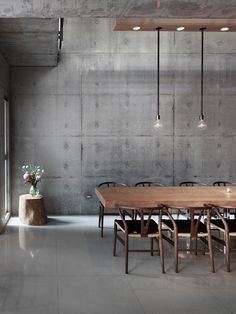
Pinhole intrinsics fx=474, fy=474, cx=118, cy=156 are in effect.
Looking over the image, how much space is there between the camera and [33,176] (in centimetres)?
833

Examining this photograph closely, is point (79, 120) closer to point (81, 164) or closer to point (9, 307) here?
point (81, 164)

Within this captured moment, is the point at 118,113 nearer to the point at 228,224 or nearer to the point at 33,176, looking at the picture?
the point at 33,176

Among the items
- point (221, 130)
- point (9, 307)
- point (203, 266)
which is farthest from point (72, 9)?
point (221, 130)

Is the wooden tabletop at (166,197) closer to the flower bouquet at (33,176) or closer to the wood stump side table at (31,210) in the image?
the wood stump side table at (31,210)

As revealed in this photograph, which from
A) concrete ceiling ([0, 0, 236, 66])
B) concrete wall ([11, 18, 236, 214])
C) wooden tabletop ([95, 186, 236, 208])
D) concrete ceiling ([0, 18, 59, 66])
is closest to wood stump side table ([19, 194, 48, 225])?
concrete wall ([11, 18, 236, 214])

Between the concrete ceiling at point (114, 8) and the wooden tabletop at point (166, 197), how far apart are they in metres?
2.14

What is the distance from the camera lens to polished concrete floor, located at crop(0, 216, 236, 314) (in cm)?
418

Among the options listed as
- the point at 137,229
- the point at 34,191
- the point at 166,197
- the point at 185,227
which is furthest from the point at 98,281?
the point at 34,191

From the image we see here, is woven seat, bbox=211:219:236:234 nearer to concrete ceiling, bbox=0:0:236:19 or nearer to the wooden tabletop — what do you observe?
the wooden tabletop

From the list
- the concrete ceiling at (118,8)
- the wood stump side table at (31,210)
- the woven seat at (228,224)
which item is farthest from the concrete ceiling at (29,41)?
the woven seat at (228,224)

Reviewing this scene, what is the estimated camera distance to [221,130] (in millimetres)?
9422

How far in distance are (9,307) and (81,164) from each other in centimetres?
526

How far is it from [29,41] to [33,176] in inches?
97.3

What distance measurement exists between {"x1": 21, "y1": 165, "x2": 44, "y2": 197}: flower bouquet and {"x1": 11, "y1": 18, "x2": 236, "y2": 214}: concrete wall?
0.49 ft
